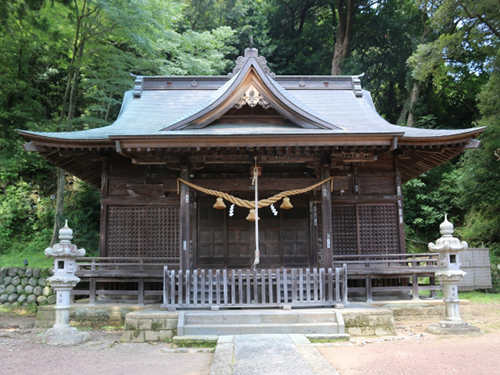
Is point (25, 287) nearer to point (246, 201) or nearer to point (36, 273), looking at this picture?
point (36, 273)

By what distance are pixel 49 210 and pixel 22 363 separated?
14060mm

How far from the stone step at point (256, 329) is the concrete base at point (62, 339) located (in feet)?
6.99

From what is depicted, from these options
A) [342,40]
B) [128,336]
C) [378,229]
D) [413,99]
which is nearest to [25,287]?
[128,336]

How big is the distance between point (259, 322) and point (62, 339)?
3863mm

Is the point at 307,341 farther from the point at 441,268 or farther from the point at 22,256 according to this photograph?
the point at 22,256

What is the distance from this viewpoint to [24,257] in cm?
1570

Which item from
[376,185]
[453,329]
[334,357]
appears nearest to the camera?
[334,357]

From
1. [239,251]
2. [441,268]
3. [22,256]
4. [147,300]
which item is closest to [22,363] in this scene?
[147,300]

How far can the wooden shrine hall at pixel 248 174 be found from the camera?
861 centimetres

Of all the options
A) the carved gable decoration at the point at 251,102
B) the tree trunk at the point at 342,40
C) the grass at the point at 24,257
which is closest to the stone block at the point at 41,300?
the grass at the point at 24,257

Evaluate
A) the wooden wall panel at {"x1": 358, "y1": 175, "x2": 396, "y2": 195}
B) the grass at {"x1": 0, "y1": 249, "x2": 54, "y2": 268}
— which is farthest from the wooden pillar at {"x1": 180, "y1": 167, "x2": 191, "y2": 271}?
the grass at {"x1": 0, "y1": 249, "x2": 54, "y2": 268}

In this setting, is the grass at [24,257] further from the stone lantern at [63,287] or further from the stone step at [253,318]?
the stone step at [253,318]

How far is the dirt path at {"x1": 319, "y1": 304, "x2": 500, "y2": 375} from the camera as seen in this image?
5531 mm

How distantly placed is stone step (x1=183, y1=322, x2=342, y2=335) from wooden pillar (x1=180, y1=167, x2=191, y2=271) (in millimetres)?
1670
